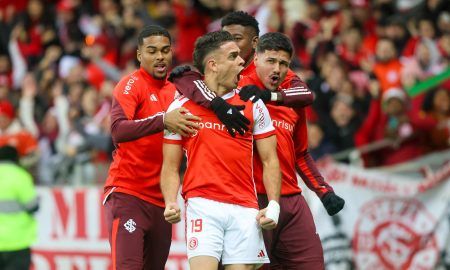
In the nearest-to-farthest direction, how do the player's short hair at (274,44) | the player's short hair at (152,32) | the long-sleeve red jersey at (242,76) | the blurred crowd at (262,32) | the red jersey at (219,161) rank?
the red jersey at (219,161)
the long-sleeve red jersey at (242,76)
the player's short hair at (274,44)
the player's short hair at (152,32)
the blurred crowd at (262,32)

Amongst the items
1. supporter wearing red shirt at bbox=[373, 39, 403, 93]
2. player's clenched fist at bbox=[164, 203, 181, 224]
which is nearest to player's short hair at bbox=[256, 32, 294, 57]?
player's clenched fist at bbox=[164, 203, 181, 224]

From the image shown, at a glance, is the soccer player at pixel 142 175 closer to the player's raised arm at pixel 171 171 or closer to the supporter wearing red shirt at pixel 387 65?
the player's raised arm at pixel 171 171

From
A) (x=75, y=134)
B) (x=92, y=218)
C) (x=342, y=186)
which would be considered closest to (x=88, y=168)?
(x=92, y=218)

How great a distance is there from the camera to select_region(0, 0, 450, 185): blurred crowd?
40.3ft

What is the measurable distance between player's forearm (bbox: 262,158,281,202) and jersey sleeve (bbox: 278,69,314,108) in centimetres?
53

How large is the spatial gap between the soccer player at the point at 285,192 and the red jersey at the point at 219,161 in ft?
1.89

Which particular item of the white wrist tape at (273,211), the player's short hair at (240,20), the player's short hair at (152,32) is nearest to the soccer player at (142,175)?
A: the player's short hair at (152,32)

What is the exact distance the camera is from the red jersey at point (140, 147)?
827 cm

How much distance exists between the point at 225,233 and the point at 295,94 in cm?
130

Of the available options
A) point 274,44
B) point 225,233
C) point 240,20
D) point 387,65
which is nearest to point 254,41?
point 240,20

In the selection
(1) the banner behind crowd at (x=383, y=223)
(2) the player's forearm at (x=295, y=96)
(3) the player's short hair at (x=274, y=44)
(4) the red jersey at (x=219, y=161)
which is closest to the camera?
(4) the red jersey at (x=219, y=161)

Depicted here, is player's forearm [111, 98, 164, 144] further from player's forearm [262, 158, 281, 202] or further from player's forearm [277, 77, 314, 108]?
player's forearm [277, 77, 314, 108]

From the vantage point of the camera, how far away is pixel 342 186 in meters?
11.7

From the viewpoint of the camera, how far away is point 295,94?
786cm
